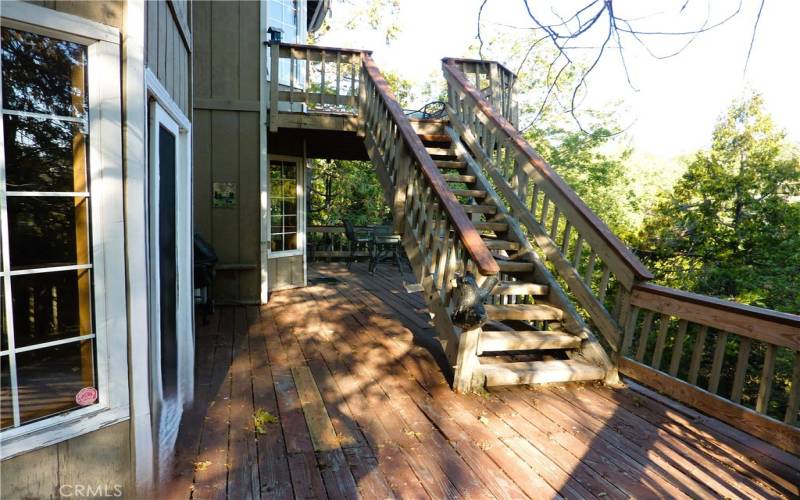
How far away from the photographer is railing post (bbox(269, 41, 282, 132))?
5.33 metres

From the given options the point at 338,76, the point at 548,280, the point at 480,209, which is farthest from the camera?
the point at 338,76

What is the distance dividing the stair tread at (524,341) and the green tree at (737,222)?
13.1ft

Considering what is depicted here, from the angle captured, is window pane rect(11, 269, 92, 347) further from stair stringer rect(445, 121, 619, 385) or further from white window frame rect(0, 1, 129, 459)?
stair stringer rect(445, 121, 619, 385)

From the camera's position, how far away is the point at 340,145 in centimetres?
681

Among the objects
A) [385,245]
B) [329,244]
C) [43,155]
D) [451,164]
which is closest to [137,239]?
[43,155]

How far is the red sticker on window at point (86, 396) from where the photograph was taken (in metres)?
1.73

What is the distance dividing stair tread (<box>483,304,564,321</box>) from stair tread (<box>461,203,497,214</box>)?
1.11m

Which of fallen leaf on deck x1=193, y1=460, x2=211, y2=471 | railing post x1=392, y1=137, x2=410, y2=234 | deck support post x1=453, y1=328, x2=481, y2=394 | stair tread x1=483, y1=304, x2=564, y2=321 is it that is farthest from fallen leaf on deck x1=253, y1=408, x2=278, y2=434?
railing post x1=392, y1=137, x2=410, y2=234

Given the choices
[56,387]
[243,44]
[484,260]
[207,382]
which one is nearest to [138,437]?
[56,387]

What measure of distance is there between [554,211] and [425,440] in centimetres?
219

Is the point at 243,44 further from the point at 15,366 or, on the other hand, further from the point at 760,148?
the point at 760,148

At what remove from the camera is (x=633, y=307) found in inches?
128

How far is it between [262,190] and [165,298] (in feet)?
10.4

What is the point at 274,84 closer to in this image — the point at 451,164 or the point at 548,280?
the point at 451,164
